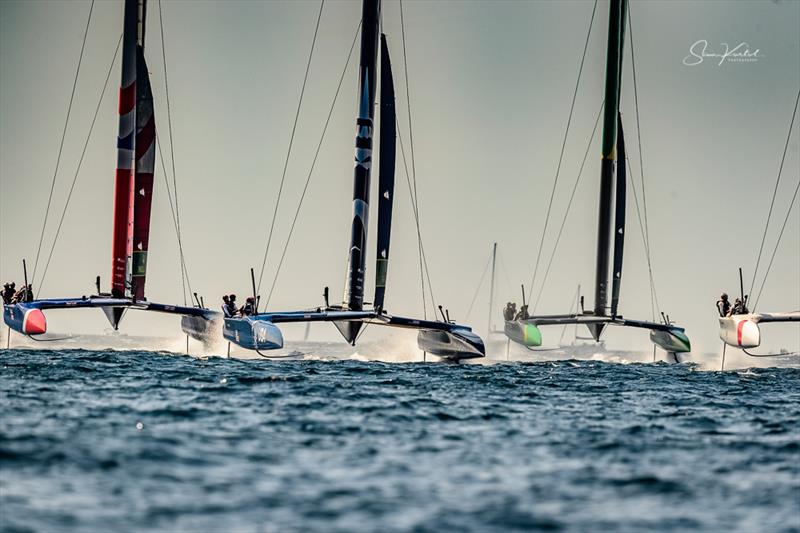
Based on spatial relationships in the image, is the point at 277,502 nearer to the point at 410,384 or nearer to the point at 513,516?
the point at 513,516

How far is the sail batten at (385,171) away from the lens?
3291 cm

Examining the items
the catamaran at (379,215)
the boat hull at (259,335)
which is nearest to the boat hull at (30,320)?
the boat hull at (259,335)

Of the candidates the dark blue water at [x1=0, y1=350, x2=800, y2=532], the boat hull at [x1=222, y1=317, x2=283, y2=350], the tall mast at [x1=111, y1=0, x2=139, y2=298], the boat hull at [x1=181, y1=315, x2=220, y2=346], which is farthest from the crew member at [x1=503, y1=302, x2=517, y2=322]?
the dark blue water at [x1=0, y1=350, x2=800, y2=532]

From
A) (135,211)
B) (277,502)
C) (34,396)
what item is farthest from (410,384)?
(135,211)

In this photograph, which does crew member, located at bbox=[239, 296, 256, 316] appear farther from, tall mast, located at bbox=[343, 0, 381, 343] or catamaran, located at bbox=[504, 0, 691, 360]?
catamaran, located at bbox=[504, 0, 691, 360]

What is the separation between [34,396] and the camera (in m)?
17.5

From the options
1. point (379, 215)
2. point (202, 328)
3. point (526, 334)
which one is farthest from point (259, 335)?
point (526, 334)

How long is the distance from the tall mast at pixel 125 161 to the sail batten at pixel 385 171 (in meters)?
7.76

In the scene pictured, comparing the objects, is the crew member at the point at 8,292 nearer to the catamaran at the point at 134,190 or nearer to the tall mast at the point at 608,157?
the catamaran at the point at 134,190

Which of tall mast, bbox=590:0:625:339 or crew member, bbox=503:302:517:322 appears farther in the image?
crew member, bbox=503:302:517:322

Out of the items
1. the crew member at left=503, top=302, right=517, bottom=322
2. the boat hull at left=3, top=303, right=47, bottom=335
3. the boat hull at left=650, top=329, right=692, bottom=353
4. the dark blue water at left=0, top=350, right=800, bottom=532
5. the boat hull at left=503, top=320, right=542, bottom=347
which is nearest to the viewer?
the dark blue water at left=0, top=350, right=800, bottom=532

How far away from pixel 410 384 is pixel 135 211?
604 inches

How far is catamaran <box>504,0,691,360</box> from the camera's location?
40250mm

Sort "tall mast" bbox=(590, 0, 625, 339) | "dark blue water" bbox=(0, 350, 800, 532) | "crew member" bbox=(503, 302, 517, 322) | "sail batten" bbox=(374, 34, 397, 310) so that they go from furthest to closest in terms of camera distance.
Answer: "crew member" bbox=(503, 302, 517, 322) → "tall mast" bbox=(590, 0, 625, 339) → "sail batten" bbox=(374, 34, 397, 310) → "dark blue water" bbox=(0, 350, 800, 532)
